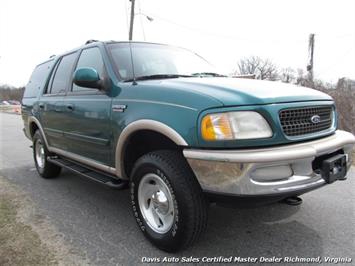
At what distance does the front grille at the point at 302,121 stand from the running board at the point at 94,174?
170 cm

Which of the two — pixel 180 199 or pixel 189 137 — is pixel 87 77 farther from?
pixel 180 199

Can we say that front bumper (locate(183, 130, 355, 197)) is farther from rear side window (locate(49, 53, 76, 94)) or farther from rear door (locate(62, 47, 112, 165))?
rear side window (locate(49, 53, 76, 94))

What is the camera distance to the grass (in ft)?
8.79

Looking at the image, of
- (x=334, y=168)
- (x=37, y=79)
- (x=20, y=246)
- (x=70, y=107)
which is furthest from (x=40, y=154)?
(x=334, y=168)

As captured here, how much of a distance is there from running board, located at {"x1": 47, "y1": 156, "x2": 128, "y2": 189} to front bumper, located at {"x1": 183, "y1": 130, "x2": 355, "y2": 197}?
117 centimetres

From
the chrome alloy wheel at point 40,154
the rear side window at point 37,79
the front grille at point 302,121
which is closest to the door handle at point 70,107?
the rear side window at point 37,79

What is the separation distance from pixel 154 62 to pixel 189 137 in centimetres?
150

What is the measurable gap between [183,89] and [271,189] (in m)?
1.02

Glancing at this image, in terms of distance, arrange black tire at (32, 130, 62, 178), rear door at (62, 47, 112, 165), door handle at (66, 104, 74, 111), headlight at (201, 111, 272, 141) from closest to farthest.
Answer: headlight at (201, 111, 272, 141), rear door at (62, 47, 112, 165), door handle at (66, 104, 74, 111), black tire at (32, 130, 62, 178)

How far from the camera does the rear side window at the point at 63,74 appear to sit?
441 centimetres

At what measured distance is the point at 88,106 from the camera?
359 cm

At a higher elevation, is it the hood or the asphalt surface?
the hood

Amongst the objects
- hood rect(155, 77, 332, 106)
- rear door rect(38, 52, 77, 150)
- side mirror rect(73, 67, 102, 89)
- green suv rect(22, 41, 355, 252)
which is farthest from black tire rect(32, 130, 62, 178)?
hood rect(155, 77, 332, 106)

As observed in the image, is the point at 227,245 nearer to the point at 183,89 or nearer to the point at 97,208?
the point at 183,89
